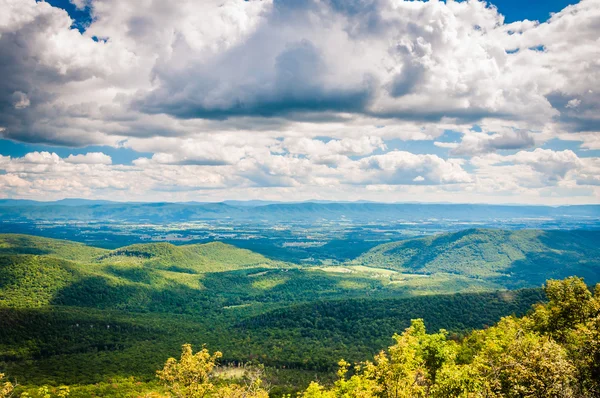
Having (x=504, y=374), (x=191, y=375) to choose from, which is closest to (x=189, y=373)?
(x=191, y=375)

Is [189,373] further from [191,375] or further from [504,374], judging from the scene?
[504,374]

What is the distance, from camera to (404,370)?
32406 mm

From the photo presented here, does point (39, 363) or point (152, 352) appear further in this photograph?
point (152, 352)

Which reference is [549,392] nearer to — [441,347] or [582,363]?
[582,363]

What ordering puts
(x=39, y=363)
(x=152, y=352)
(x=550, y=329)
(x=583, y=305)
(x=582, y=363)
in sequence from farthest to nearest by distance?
(x=152, y=352) < (x=39, y=363) < (x=550, y=329) < (x=583, y=305) < (x=582, y=363)

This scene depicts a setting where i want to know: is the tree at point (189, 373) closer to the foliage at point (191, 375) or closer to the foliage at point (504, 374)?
the foliage at point (191, 375)

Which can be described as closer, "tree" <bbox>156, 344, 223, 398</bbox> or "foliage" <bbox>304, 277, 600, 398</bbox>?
"foliage" <bbox>304, 277, 600, 398</bbox>

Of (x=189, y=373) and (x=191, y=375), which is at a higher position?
(x=189, y=373)

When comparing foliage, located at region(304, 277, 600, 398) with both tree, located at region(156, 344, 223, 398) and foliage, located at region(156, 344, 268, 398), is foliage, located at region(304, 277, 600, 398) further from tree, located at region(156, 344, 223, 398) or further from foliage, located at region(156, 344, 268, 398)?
tree, located at region(156, 344, 223, 398)

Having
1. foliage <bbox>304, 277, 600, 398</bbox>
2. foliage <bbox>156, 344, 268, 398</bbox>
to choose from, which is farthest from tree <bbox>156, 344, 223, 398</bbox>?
foliage <bbox>304, 277, 600, 398</bbox>

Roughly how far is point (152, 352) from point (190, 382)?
157 m

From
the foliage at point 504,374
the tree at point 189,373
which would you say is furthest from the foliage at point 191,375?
the foliage at point 504,374

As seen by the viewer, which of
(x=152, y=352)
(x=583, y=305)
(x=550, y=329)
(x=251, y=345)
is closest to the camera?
(x=583, y=305)

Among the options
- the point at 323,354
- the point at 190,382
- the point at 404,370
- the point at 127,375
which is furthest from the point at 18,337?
the point at 404,370
